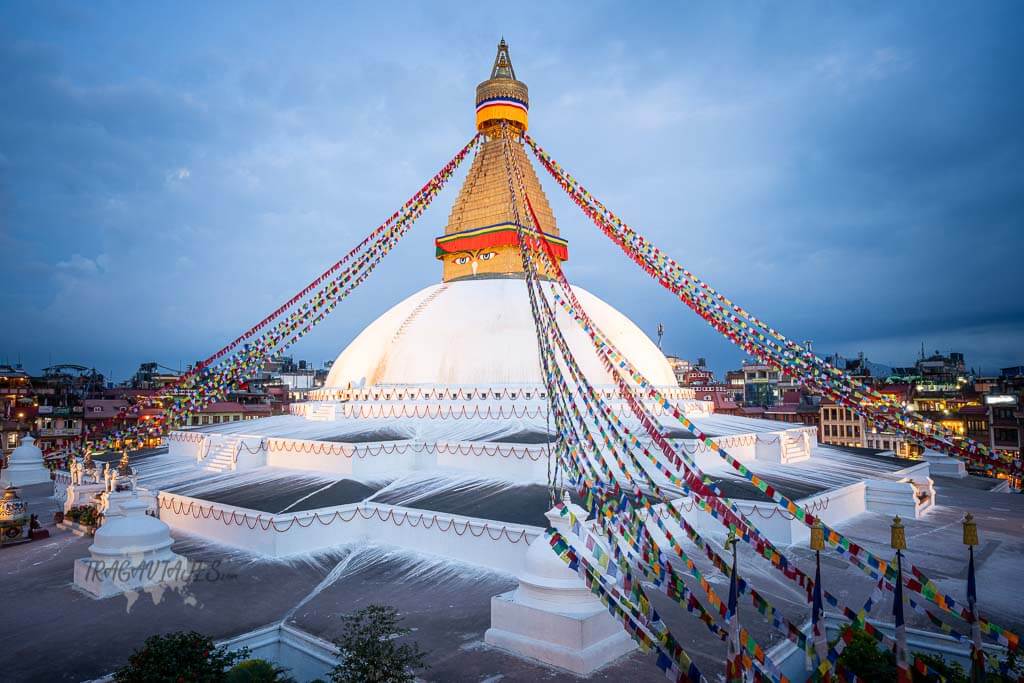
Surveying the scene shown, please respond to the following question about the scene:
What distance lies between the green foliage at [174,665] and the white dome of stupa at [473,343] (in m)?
9.13

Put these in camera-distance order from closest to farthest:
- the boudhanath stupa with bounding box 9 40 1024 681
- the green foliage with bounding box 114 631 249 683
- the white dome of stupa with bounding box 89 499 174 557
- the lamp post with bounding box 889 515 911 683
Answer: the lamp post with bounding box 889 515 911 683, the green foliage with bounding box 114 631 249 683, the boudhanath stupa with bounding box 9 40 1024 681, the white dome of stupa with bounding box 89 499 174 557

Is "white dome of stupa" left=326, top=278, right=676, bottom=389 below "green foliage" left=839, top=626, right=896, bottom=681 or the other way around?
the other way around

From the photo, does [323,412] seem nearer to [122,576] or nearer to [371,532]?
[371,532]

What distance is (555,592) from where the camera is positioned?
19.9ft

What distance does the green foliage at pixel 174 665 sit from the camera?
453cm

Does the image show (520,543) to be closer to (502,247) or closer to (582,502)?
(582,502)

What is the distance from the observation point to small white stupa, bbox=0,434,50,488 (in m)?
17.1

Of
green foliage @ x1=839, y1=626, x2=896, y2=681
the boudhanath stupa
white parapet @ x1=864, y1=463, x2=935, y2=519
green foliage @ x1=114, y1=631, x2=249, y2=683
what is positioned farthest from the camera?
white parapet @ x1=864, y1=463, x2=935, y2=519

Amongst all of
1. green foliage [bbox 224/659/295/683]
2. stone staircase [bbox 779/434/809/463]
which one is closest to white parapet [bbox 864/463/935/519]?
stone staircase [bbox 779/434/809/463]

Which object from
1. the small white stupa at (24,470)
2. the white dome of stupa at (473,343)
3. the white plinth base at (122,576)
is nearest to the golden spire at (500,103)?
the white dome of stupa at (473,343)

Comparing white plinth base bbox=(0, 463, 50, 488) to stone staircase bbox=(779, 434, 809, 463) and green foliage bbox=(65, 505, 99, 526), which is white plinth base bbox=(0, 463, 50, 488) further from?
stone staircase bbox=(779, 434, 809, 463)

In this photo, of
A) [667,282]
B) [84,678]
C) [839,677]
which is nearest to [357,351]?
[667,282]

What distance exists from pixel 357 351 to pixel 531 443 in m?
6.85

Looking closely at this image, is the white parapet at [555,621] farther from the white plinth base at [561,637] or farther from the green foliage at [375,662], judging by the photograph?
the green foliage at [375,662]
